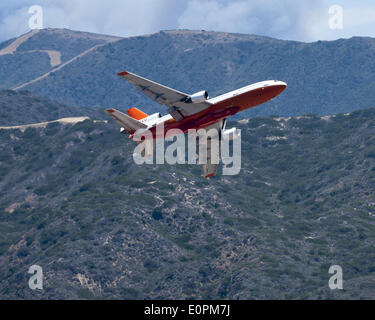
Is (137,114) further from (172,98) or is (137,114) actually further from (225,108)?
(225,108)

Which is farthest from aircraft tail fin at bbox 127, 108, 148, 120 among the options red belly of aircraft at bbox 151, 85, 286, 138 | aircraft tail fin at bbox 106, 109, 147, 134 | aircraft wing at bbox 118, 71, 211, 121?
aircraft wing at bbox 118, 71, 211, 121

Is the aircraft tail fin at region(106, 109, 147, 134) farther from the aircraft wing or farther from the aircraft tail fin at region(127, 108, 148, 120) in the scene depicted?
the aircraft wing

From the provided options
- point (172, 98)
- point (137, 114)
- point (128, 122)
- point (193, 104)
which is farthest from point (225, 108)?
point (137, 114)

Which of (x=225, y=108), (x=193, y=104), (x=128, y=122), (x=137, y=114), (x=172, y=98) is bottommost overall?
(x=128, y=122)

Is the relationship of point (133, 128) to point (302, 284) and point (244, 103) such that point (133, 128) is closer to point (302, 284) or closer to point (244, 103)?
point (244, 103)

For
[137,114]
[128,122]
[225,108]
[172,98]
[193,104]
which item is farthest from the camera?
[137,114]

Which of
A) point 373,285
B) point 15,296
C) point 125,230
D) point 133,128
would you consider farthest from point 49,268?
point 133,128
